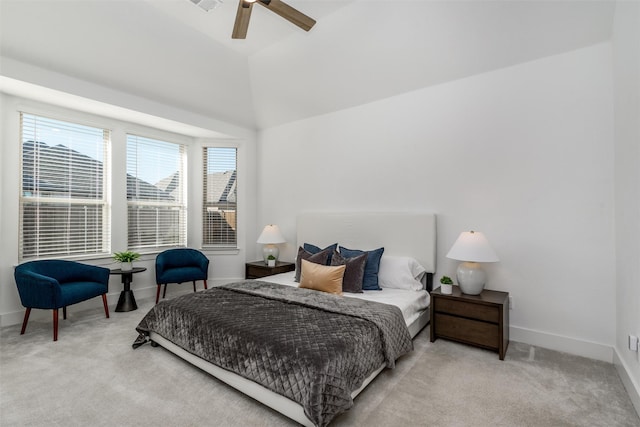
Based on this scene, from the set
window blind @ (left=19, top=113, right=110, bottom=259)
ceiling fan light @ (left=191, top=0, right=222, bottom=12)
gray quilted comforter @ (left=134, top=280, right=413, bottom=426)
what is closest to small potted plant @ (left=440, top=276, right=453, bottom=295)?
gray quilted comforter @ (left=134, top=280, right=413, bottom=426)

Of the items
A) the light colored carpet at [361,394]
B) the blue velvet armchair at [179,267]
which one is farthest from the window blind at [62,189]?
the light colored carpet at [361,394]

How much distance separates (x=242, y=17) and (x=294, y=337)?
8.57ft

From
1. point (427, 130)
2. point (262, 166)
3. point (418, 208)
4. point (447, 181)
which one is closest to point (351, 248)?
point (418, 208)

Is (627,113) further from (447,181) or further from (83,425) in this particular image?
(83,425)

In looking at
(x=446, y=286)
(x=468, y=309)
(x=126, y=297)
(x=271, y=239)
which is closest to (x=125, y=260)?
(x=126, y=297)

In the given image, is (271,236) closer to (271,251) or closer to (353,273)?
(271,251)

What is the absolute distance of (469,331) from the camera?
2877 mm

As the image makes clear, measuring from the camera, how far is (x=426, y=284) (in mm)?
3631

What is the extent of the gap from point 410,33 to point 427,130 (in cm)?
107

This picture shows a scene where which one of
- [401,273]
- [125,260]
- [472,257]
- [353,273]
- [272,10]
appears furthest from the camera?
[125,260]

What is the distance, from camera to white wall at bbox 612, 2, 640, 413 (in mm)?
2070

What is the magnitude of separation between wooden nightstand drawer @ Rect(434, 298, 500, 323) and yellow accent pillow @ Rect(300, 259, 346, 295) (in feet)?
3.25

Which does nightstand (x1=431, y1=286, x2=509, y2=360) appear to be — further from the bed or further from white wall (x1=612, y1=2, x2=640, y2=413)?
white wall (x1=612, y1=2, x2=640, y2=413)

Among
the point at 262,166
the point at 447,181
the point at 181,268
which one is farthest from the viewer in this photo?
the point at 262,166
